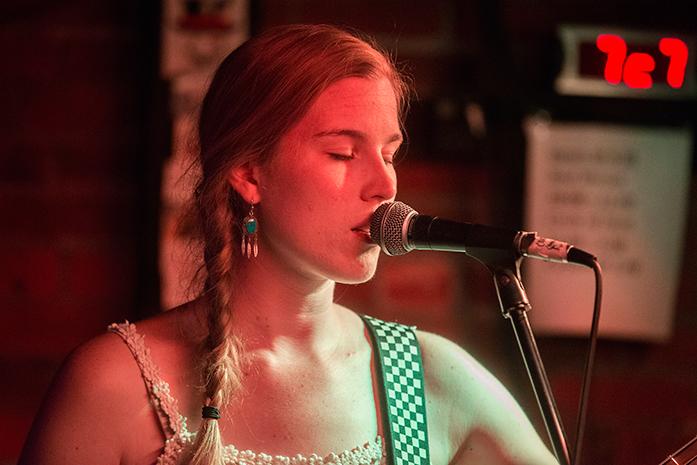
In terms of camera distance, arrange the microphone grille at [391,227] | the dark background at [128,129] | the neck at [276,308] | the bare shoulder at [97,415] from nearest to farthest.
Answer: the microphone grille at [391,227]
the bare shoulder at [97,415]
the neck at [276,308]
the dark background at [128,129]

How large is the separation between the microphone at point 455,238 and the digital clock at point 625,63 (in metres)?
1.26

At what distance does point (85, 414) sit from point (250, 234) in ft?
1.15

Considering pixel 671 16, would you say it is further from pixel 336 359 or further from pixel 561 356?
pixel 336 359

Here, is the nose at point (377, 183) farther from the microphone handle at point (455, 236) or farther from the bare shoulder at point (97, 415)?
the bare shoulder at point (97, 415)

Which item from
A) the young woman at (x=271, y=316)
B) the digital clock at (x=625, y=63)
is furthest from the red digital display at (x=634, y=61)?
the young woman at (x=271, y=316)

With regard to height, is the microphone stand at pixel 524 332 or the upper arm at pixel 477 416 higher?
the microphone stand at pixel 524 332

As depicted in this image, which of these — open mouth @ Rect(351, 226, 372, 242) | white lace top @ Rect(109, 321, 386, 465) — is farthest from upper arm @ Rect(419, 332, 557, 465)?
open mouth @ Rect(351, 226, 372, 242)

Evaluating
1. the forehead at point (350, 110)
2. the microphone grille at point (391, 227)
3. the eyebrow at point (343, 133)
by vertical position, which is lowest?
the microphone grille at point (391, 227)

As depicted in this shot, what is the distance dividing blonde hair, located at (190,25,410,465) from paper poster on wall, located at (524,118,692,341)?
3.48 ft

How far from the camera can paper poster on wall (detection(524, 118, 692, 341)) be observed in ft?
8.29

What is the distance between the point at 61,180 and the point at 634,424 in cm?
159

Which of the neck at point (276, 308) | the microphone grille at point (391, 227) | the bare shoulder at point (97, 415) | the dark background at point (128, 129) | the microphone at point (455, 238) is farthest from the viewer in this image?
the dark background at point (128, 129)

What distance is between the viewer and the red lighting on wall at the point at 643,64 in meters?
2.49

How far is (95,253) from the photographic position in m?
A: 2.47
